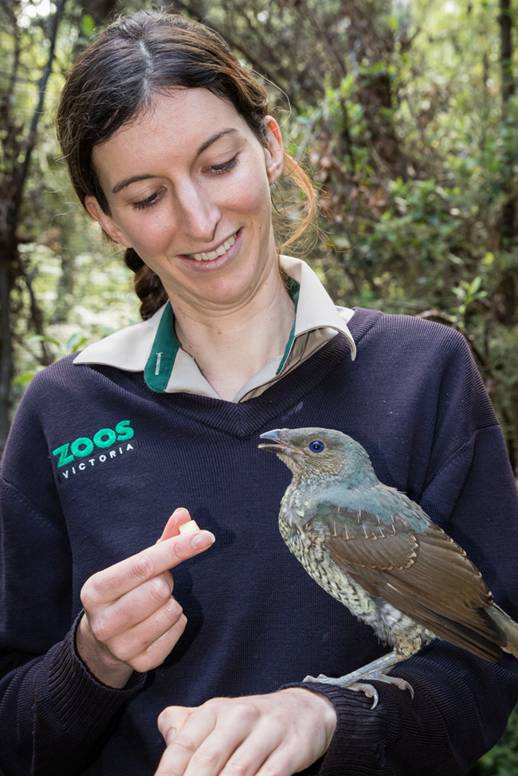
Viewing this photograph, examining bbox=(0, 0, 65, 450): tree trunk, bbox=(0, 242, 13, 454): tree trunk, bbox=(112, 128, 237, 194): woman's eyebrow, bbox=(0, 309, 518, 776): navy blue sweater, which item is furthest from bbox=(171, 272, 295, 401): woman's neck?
bbox=(0, 242, 13, 454): tree trunk

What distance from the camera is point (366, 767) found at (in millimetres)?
1871

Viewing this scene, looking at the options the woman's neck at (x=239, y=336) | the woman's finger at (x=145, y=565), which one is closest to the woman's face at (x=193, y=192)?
the woman's neck at (x=239, y=336)

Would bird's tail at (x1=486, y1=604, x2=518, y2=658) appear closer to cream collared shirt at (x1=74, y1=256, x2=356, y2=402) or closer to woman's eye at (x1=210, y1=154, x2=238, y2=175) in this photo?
cream collared shirt at (x1=74, y1=256, x2=356, y2=402)

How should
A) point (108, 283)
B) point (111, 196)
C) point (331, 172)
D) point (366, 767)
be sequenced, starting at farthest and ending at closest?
1. point (108, 283)
2. point (331, 172)
3. point (111, 196)
4. point (366, 767)

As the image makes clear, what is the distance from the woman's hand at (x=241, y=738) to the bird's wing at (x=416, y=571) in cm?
31

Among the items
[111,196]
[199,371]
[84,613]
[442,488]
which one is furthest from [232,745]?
[111,196]

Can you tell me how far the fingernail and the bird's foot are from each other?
18.9 inches

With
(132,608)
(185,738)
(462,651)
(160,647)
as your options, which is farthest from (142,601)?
(462,651)

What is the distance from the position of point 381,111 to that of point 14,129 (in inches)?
96.4

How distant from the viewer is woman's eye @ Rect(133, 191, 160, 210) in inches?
87.6

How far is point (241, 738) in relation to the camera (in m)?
1.63

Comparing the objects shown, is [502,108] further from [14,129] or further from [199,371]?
[199,371]

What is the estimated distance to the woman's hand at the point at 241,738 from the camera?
5.25 feet

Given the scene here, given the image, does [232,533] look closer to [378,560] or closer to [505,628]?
[378,560]
